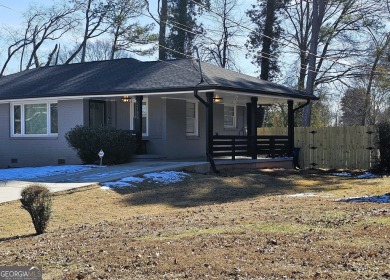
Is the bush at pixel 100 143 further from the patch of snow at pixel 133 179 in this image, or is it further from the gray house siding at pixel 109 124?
the patch of snow at pixel 133 179

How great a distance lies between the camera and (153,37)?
40375mm

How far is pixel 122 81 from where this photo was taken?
2153 cm

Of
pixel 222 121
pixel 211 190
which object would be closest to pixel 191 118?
pixel 222 121

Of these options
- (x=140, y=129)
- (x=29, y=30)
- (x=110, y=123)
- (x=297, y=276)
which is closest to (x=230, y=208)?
(x=297, y=276)

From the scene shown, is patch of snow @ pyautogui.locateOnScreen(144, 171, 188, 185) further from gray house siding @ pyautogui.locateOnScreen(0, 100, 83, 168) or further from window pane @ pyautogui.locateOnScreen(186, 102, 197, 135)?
window pane @ pyautogui.locateOnScreen(186, 102, 197, 135)

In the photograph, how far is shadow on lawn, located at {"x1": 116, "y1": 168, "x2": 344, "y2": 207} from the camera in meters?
13.6

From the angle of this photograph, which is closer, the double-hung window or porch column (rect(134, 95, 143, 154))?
porch column (rect(134, 95, 143, 154))

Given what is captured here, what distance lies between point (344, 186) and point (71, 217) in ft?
32.0

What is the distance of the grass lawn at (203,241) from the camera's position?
5.88 m

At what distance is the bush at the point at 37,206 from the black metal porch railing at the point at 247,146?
10.4m

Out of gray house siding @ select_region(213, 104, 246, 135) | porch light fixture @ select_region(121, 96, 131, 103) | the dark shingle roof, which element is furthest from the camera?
gray house siding @ select_region(213, 104, 246, 135)

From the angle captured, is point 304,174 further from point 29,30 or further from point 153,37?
point 29,30

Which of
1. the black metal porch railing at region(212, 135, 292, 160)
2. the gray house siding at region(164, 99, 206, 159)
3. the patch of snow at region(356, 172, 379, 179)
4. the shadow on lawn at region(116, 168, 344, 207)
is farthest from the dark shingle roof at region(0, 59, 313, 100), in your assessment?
the patch of snow at region(356, 172, 379, 179)

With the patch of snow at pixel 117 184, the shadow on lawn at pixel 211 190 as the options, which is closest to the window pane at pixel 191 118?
the shadow on lawn at pixel 211 190
